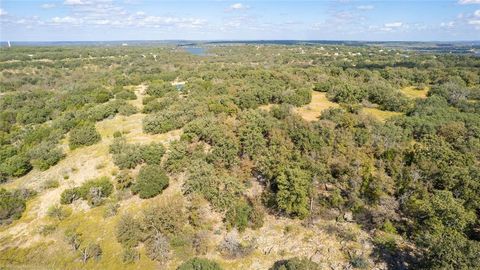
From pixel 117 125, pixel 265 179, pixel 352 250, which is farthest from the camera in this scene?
pixel 117 125

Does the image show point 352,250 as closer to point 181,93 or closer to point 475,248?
point 475,248

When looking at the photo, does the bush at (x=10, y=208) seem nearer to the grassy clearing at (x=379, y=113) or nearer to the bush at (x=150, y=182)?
the bush at (x=150, y=182)

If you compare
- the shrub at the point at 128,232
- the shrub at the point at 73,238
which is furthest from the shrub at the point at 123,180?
the shrub at the point at 128,232

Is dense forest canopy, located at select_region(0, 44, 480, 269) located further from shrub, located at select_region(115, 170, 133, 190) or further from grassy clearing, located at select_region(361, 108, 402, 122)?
grassy clearing, located at select_region(361, 108, 402, 122)

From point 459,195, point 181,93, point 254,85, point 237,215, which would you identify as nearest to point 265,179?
point 237,215

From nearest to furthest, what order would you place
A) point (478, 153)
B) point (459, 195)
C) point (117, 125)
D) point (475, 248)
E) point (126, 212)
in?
point (475, 248) → point (459, 195) → point (126, 212) → point (478, 153) → point (117, 125)

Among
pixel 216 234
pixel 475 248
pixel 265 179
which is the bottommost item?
pixel 216 234

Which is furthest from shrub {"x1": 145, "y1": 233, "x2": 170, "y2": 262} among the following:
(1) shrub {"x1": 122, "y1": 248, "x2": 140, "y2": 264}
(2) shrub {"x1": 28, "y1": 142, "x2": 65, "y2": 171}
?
(2) shrub {"x1": 28, "y1": 142, "x2": 65, "y2": 171}

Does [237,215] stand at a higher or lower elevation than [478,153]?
lower
